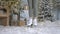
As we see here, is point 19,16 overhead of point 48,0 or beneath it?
beneath

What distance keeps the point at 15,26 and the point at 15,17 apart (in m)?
0.45

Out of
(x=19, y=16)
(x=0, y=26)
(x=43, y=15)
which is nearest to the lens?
(x=0, y=26)

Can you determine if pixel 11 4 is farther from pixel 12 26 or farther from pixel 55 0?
pixel 55 0

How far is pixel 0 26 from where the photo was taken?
6523 mm

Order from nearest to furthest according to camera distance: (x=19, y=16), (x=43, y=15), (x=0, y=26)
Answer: (x=0, y=26)
(x=19, y=16)
(x=43, y=15)

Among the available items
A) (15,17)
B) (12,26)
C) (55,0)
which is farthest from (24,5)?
(55,0)

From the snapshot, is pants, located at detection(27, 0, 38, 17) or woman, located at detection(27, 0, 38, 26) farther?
pants, located at detection(27, 0, 38, 17)

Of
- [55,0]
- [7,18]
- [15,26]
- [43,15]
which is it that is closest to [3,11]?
[7,18]

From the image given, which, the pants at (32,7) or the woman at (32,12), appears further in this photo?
the pants at (32,7)

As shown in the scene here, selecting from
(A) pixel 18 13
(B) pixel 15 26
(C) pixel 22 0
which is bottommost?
(B) pixel 15 26

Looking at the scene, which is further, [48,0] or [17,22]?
[48,0]

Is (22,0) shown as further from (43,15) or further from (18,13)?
(43,15)

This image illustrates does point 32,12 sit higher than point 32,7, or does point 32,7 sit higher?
point 32,7

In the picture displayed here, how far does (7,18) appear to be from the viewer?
21.9ft
